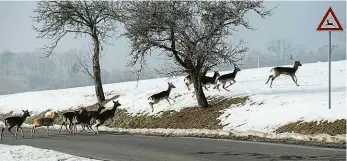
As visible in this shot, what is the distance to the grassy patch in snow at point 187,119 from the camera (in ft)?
72.5

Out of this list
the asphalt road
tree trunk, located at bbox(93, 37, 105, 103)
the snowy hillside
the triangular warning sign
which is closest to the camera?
the asphalt road

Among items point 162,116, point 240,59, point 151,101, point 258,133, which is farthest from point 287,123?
point 151,101

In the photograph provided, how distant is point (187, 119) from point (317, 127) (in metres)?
8.37

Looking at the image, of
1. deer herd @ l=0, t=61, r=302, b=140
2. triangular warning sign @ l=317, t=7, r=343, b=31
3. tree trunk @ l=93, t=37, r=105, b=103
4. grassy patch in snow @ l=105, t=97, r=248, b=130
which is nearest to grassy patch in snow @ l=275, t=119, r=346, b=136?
triangular warning sign @ l=317, t=7, r=343, b=31

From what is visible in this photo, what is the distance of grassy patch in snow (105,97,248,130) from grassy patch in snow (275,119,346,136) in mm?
3953

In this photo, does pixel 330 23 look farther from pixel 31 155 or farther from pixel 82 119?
pixel 82 119

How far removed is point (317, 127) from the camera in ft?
53.3

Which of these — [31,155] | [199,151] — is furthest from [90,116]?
[199,151]

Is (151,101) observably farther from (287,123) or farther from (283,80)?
(287,123)

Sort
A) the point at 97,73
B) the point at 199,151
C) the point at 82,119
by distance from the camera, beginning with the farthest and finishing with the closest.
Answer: the point at 97,73 → the point at 82,119 → the point at 199,151

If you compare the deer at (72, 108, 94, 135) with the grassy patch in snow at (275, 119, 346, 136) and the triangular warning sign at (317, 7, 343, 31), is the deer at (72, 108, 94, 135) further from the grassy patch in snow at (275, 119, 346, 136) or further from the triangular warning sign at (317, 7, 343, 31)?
the triangular warning sign at (317, 7, 343, 31)

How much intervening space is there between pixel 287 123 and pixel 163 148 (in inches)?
206

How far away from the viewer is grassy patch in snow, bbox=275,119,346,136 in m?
15.5

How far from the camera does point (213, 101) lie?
84.4 feet
